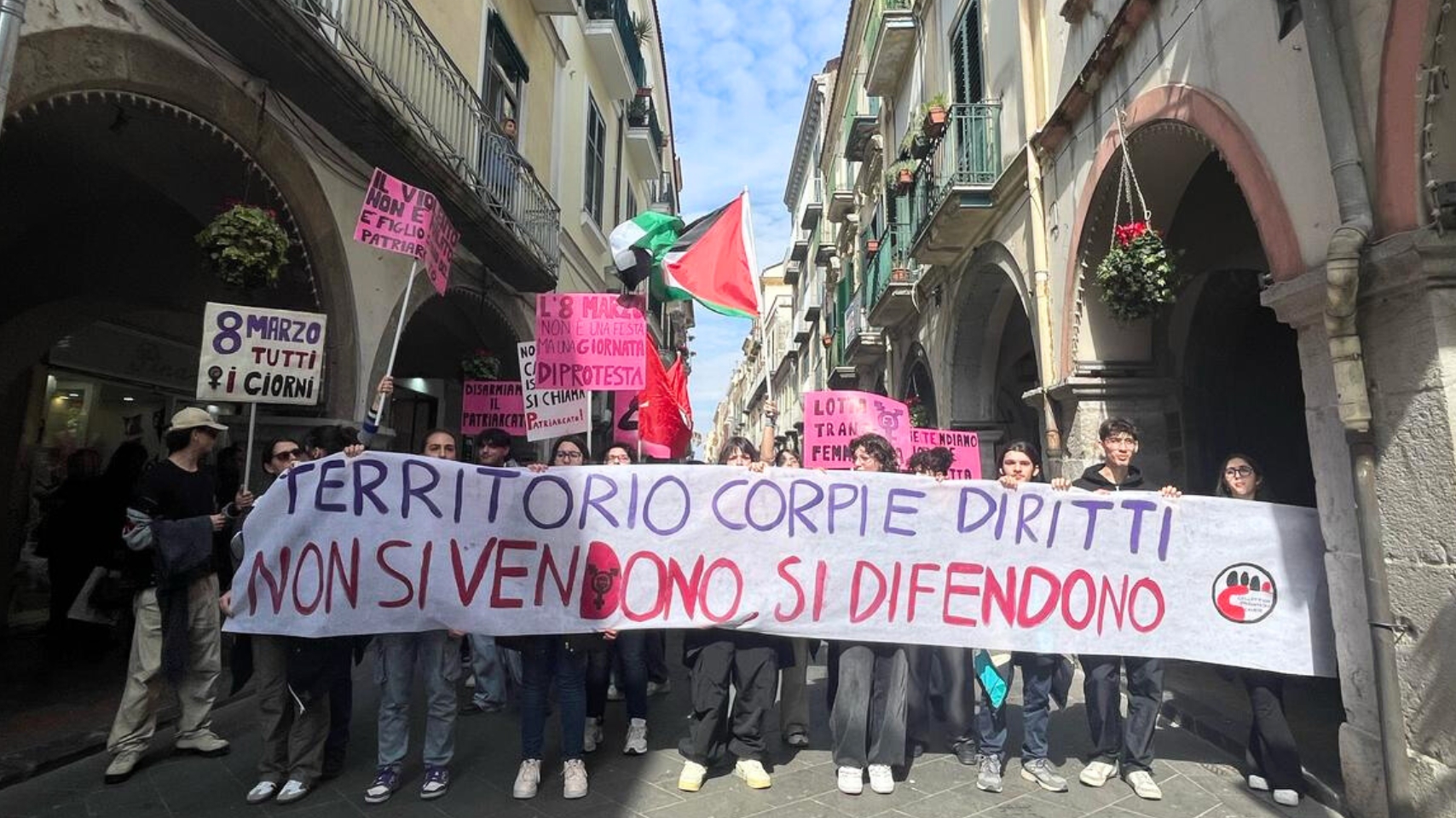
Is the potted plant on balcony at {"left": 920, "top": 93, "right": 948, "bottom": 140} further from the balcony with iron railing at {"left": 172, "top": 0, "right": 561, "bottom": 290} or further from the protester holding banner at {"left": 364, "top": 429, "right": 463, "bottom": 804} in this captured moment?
the protester holding banner at {"left": 364, "top": 429, "right": 463, "bottom": 804}

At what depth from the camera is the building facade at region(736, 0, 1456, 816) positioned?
3.24 meters

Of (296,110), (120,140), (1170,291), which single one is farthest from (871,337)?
(120,140)

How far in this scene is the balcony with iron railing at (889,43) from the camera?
13367 mm

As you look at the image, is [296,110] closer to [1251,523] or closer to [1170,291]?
[1170,291]

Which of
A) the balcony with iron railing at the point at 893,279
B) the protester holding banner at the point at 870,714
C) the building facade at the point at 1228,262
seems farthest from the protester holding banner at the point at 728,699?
the balcony with iron railing at the point at 893,279

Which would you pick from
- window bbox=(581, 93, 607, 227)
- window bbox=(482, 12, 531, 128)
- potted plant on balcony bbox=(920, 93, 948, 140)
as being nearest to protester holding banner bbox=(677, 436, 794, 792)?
potted plant on balcony bbox=(920, 93, 948, 140)

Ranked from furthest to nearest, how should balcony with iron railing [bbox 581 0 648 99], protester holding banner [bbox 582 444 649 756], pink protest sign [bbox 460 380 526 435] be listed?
balcony with iron railing [bbox 581 0 648 99]
pink protest sign [bbox 460 380 526 435]
protester holding banner [bbox 582 444 649 756]

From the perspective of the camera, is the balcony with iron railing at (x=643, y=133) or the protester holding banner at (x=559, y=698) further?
the balcony with iron railing at (x=643, y=133)

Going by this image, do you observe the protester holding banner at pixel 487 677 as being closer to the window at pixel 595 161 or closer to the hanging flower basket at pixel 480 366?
the hanging flower basket at pixel 480 366

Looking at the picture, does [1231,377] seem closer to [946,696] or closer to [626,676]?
[946,696]

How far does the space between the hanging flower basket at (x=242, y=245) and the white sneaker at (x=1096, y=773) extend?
5.77 meters

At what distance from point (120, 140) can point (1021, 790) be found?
700 cm

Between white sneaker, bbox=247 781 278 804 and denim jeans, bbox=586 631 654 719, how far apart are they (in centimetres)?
161

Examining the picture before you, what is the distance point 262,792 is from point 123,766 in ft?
3.09
